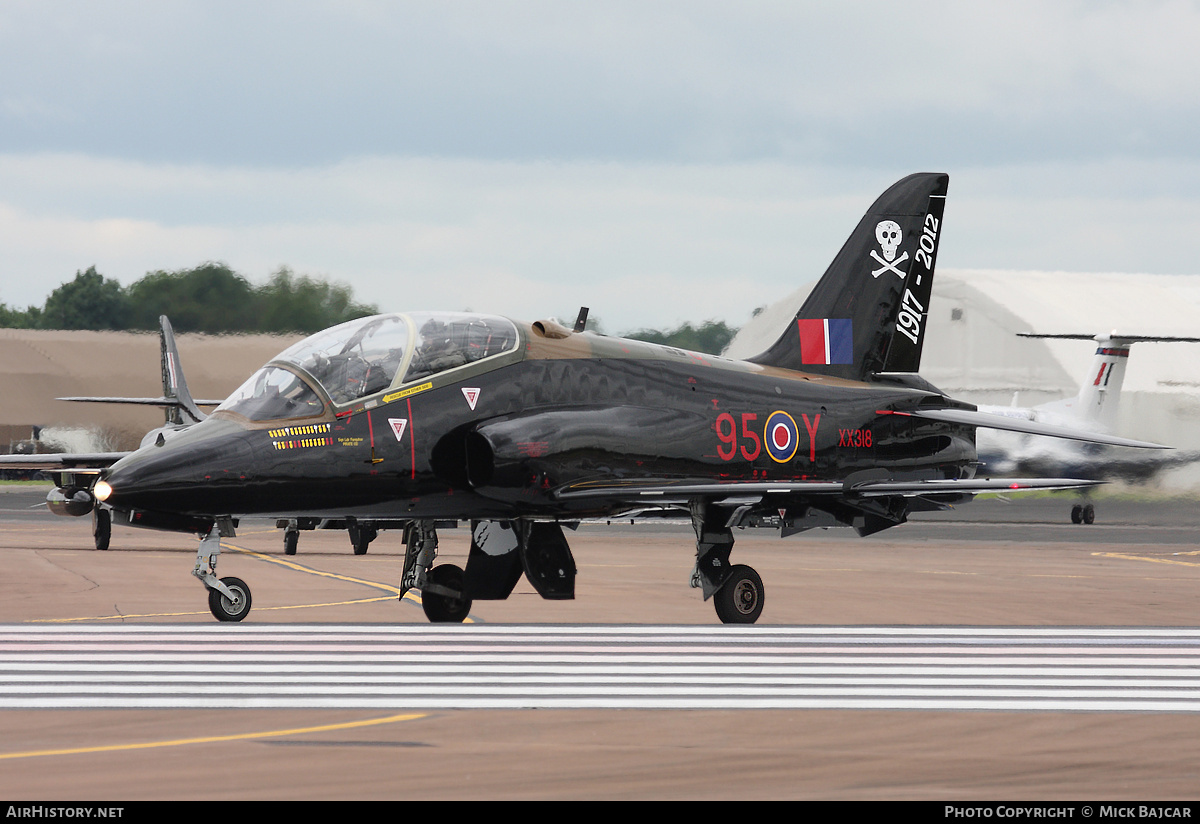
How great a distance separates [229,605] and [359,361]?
290 cm

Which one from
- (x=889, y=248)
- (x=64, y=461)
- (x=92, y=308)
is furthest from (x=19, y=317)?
(x=889, y=248)

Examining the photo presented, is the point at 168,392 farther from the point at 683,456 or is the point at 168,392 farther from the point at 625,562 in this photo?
the point at 683,456

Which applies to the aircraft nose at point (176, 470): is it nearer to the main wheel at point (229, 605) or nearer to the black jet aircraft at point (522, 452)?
the black jet aircraft at point (522, 452)

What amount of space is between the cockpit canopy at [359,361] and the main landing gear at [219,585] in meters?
1.26

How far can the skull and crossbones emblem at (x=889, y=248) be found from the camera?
801 inches

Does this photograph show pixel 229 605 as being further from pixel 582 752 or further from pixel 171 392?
pixel 171 392

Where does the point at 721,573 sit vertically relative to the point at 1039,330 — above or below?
below

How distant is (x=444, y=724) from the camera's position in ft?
29.8

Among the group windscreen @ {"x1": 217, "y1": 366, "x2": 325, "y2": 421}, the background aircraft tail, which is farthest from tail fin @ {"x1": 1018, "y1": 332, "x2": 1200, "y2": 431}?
windscreen @ {"x1": 217, "y1": 366, "x2": 325, "y2": 421}

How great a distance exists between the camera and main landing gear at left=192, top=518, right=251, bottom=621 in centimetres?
1529

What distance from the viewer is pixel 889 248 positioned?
20.4 m

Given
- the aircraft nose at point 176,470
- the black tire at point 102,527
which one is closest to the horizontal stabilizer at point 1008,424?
the aircraft nose at point 176,470

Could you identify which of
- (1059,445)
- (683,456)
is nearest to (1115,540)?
(1059,445)

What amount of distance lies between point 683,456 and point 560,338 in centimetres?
191
